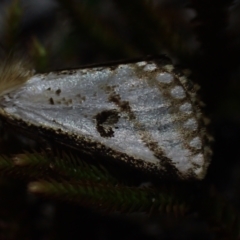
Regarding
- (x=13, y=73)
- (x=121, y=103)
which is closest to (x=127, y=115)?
(x=121, y=103)

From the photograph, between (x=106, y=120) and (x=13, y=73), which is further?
(x=13, y=73)

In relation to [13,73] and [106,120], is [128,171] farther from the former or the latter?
[13,73]

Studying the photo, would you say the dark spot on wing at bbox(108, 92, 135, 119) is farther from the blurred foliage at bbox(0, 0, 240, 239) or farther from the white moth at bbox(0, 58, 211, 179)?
the blurred foliage at bbox(0, 0, 240, 239)

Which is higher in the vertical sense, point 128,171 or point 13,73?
point 13,73

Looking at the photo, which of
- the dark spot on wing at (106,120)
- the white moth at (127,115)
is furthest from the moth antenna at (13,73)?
the dark spot on wing at (106,120)

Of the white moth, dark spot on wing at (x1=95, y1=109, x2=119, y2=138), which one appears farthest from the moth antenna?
dark spot on wing at (x1=95, y1=109, x2=119, y2=138)

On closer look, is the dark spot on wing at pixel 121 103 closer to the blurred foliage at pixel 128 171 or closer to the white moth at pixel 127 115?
the white moth at pixel 127 115
